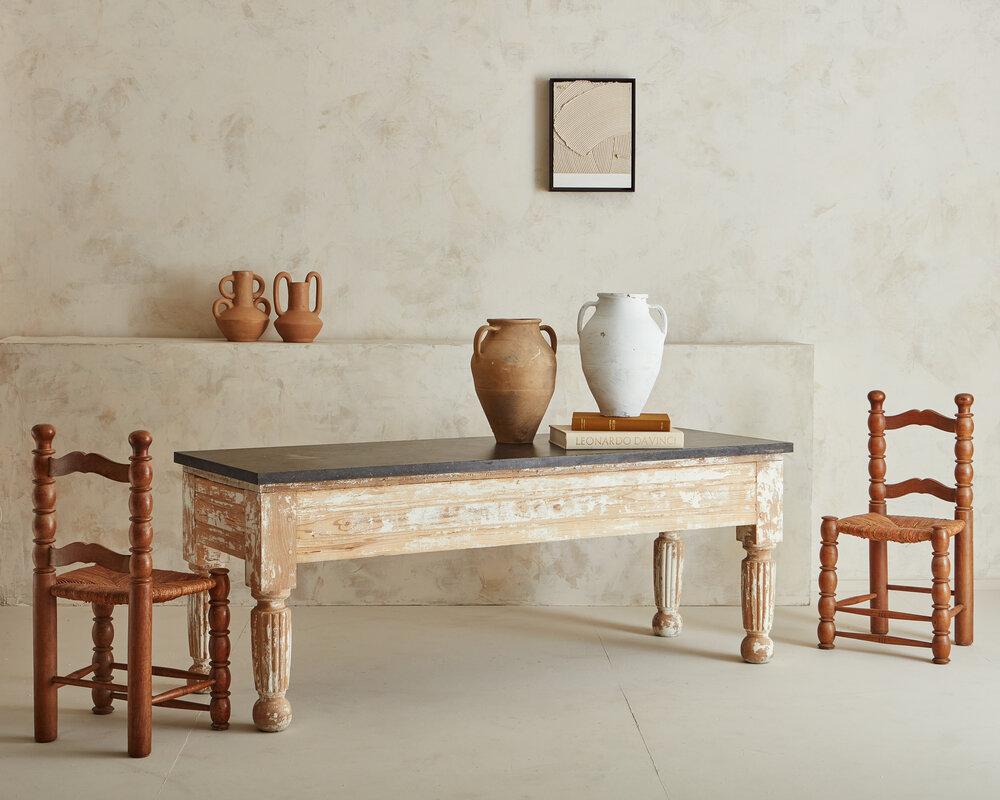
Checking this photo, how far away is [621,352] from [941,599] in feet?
4.30

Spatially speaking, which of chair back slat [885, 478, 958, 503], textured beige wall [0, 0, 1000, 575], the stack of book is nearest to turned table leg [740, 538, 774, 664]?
the stack of book

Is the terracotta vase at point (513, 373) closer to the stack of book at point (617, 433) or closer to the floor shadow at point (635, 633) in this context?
the stack of book at point (617, 433)

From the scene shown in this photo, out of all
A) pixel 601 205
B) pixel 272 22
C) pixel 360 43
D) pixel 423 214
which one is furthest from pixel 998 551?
pixel 272 22

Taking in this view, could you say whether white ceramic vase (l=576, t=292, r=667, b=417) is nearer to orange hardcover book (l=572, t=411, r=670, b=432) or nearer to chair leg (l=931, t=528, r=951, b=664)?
orange hardcover book (l=572, t=411, r=670, b=432)

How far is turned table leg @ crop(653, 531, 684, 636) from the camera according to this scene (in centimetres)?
407

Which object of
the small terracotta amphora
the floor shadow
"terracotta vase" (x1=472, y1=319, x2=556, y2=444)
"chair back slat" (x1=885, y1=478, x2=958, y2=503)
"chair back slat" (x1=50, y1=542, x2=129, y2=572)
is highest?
the small terracotta amphora

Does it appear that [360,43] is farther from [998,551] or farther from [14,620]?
[998,551]

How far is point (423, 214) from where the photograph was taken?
15.4 ft

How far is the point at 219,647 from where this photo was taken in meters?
3.07

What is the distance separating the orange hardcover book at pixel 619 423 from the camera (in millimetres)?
3523

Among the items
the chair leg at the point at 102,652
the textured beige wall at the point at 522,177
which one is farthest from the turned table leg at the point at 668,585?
the chair leg at the point at 102,652

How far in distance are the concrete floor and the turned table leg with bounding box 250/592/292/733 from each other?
0.17 feet

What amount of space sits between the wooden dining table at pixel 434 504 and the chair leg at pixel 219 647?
75 millimetres

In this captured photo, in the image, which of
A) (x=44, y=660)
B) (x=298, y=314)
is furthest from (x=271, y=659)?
(x=298, y=314)
